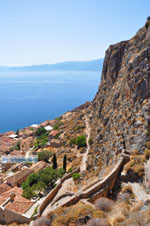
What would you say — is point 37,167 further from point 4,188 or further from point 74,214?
point 74,214

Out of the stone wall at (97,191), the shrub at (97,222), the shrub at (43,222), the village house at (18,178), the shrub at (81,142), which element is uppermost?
the shrub at (97,222)

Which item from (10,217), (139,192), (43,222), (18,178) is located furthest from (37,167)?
(139,192)

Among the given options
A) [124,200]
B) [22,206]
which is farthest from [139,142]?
[22,206]

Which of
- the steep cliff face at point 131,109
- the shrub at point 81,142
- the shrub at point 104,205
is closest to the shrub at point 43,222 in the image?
the shrub at point 104,205

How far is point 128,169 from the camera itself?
499 inches

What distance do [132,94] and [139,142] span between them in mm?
6671

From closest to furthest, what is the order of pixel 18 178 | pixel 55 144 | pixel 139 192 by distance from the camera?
pixel 139 192 → pixel 18 178 → pixel 55 144

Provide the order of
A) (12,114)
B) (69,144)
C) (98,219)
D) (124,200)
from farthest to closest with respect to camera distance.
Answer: (12,114) < (69,144) < (124,200) < (98,219)

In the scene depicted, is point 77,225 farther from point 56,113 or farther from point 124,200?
point 56,113

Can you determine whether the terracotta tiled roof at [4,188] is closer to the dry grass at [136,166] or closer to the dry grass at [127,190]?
the dry grass at [136,166]

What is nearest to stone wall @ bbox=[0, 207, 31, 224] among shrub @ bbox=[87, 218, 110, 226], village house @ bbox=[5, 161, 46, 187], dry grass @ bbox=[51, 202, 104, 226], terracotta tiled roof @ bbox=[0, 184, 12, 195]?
dry grass @ bbox=[51, 202, 104, 226]

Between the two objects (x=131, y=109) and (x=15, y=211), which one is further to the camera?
(x=131, y=109)

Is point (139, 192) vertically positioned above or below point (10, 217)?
above

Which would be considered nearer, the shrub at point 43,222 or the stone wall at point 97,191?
the shrub at point 43,222
